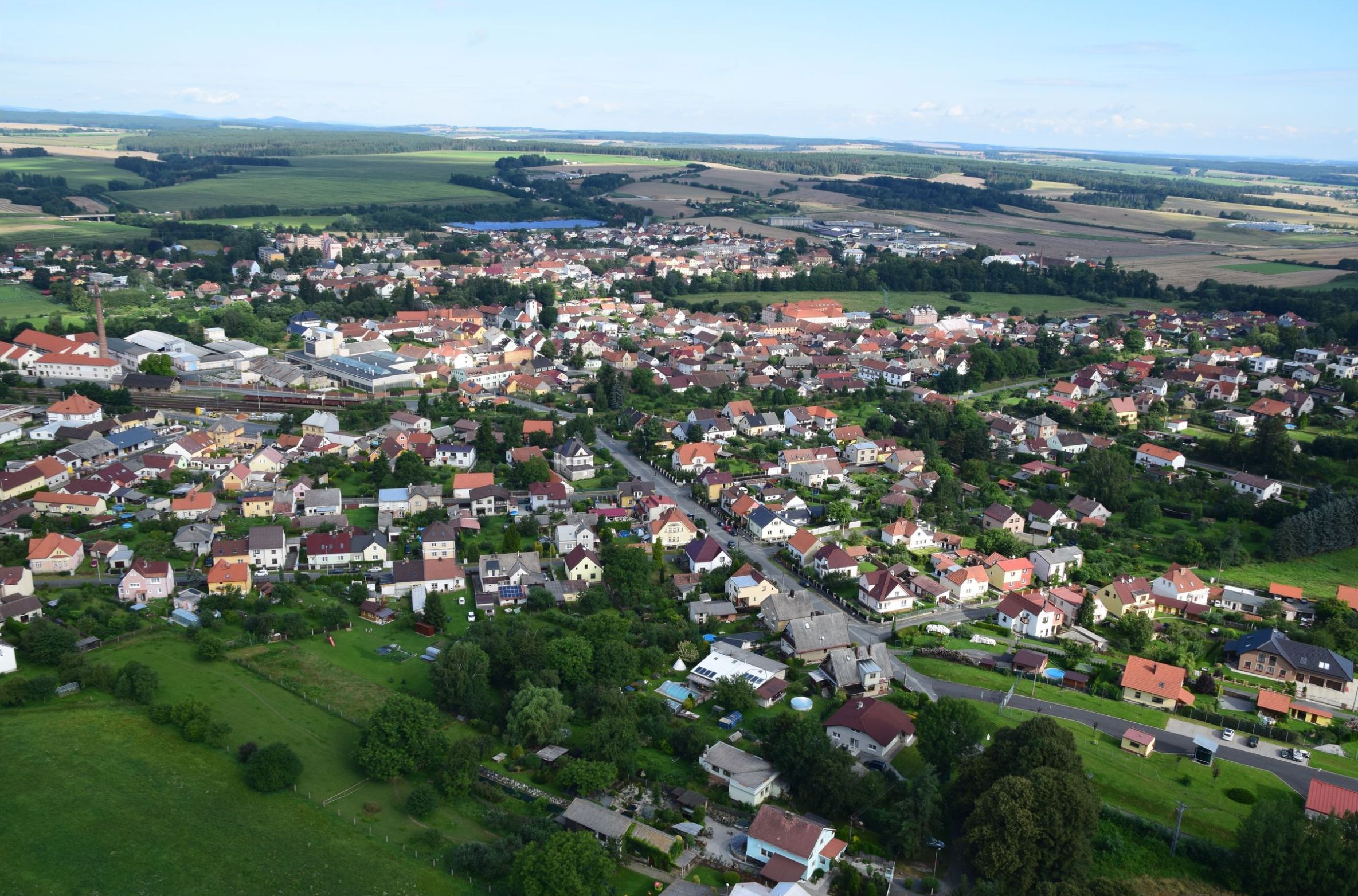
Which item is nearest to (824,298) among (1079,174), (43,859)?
(43,859)

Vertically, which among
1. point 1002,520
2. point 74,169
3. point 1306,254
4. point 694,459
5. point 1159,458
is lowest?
point 1002,520

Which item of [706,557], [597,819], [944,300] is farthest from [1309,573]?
[944,300]

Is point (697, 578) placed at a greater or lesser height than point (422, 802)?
greater

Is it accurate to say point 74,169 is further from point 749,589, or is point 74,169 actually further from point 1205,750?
point 1205,750

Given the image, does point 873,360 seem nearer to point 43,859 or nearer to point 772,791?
point 772,791

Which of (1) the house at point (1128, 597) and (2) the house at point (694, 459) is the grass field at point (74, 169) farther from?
(1) the house at point (1128, 597)

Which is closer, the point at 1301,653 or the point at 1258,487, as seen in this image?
the point at 1301,653

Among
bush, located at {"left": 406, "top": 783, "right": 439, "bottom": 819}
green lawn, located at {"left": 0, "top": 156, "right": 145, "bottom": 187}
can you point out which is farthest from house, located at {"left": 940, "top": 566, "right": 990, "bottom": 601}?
green lawn, located at {"left": 0, "top": 156, "right": 145, "bottom": 187}

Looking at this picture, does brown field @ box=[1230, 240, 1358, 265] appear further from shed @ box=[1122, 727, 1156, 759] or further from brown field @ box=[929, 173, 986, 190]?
shed @ box=[1122, 727, 1156, 759]
